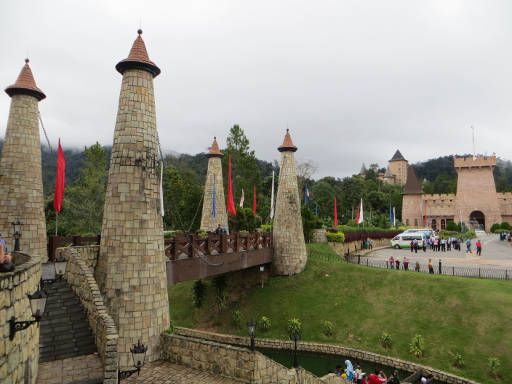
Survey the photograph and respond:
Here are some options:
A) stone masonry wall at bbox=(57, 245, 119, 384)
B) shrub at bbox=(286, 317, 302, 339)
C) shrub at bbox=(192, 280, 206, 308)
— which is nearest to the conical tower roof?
shrub at bbox=(192, 280, 206, 308)

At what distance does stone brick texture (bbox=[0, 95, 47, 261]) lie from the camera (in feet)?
47.1

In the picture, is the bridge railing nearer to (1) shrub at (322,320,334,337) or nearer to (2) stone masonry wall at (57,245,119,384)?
(2) stone masonry wall at (57,245,119,384)

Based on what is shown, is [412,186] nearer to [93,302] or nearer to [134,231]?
[134,231]

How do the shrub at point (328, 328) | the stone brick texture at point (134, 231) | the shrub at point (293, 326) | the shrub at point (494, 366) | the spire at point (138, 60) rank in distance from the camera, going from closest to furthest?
the stone brick texture at point (134, 231)
the spire at point (138, 60)
the shrub at point (494, 366)
the shrub at point (328, 328)
the shrub at point (293, 326)

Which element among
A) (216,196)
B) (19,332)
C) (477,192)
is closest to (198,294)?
(216,196)

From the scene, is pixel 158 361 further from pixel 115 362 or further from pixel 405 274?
pixel 405 274

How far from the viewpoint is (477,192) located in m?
62.1

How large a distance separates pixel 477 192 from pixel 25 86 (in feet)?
214

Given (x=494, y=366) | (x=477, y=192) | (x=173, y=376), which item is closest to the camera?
(x=173, y=376)

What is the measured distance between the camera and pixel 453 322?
19297mm

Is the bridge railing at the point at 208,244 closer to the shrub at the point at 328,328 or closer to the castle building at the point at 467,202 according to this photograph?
the shrub at the point at 328,328

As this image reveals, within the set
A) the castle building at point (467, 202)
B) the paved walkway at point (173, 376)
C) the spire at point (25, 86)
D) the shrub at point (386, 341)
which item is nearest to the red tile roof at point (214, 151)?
the spire at point (25, 86)

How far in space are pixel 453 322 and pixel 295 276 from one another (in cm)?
983

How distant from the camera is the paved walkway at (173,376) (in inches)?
423
